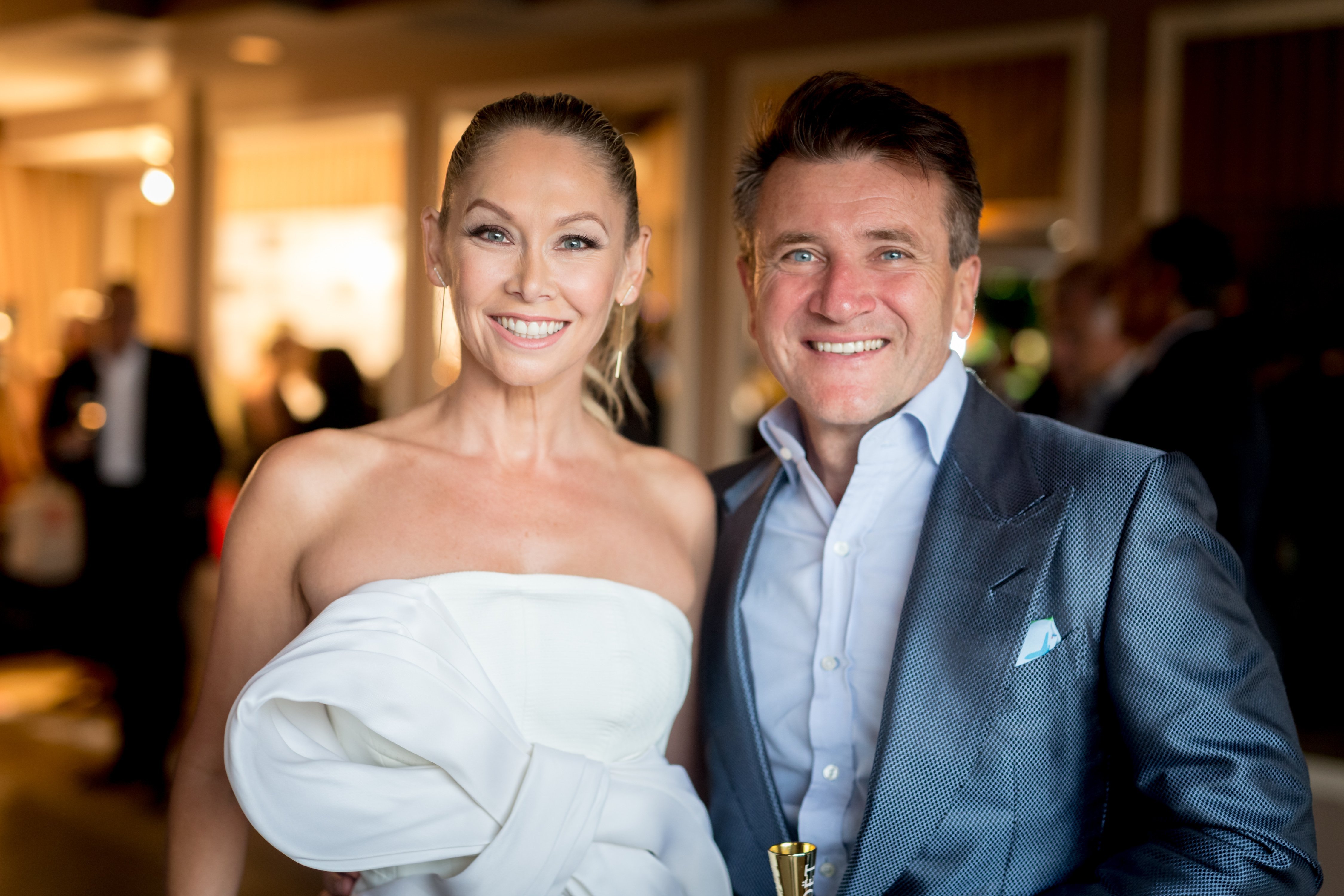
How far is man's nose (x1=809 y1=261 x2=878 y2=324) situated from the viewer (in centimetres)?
163

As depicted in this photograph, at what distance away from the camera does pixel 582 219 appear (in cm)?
154

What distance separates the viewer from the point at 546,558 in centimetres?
159

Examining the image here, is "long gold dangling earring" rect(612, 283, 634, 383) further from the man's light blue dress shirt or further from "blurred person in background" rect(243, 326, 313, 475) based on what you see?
"blurred person in background" rect(243, 326, 313, 475)

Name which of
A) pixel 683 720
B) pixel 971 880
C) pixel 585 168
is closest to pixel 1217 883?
pixel 971 880

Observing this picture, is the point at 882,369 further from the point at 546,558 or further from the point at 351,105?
the point at 351,105

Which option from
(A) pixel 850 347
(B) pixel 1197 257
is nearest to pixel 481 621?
(A) pixel 850 347

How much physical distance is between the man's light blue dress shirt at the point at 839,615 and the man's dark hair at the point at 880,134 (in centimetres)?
23

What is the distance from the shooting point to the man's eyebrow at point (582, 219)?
1531 mm

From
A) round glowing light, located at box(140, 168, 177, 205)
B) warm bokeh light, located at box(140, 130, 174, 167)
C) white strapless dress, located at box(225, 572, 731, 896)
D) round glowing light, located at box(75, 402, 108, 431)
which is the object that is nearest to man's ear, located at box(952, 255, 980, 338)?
white strapless dress, located at box(225, 572, 731, 896)

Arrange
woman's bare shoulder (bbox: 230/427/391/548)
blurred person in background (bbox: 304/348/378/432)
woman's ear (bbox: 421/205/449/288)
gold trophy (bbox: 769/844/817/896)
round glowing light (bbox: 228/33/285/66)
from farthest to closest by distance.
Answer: round glowing light (bbox: 228/33/285/66)
blurred person in background (bbox: 304/348/378/432)
woman's ear (bbox: 421/205/449/288)
woman's bare shoulder (bbox: 230/427/391/548)
gold trophy (bbox: 769/844/817/896)

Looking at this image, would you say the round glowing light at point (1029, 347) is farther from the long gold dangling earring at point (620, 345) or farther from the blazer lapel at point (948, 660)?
the blazer lapel at point (948, 660)

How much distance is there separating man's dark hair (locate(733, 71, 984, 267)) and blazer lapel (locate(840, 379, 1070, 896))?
1.45 ft

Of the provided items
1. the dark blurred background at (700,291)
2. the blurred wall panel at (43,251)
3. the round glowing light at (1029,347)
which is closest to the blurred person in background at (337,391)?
the dark blurred background at (700,291)

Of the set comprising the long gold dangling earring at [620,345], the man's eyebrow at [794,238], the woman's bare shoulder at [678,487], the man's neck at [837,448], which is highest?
the man's eyebrow at [794,238]
